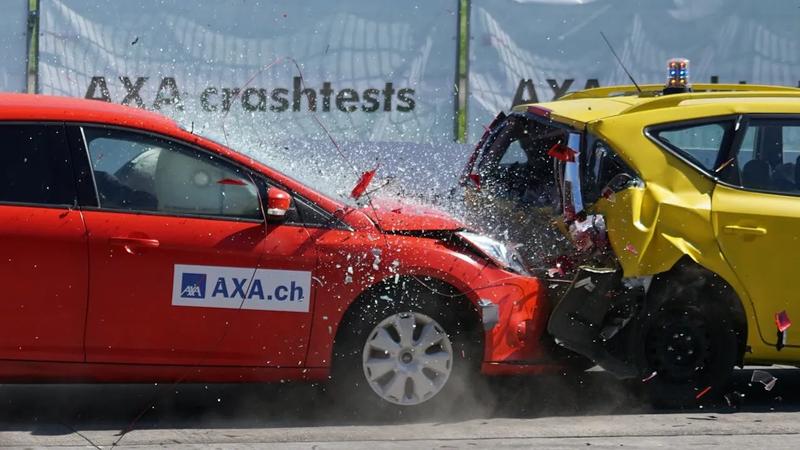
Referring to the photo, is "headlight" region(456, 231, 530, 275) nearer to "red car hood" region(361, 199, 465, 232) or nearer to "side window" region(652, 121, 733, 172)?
"red car hood" region(361, 199, 465, 232)

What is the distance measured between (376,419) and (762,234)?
87.6 inches

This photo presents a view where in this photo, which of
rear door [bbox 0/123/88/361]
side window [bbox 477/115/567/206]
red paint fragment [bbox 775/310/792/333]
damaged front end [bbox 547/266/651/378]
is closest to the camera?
rear door [bbox 0/123/88/361]

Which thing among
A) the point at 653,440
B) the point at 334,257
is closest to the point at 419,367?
the point at 334,257

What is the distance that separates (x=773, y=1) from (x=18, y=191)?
760cm

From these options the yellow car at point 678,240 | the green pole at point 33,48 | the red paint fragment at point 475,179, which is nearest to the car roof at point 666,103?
the yellow car at point 678,240

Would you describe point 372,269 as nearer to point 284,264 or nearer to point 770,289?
point 284,264

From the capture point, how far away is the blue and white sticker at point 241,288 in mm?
6148

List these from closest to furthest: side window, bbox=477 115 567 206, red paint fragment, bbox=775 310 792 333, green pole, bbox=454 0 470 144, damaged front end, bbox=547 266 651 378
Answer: damaged front end, bbox=547 266 651 378 < red paint fragment, bbox=775 310 792 333 < side window, bbox=477 115 567 206 < green pole, bbox=454 0 470 144

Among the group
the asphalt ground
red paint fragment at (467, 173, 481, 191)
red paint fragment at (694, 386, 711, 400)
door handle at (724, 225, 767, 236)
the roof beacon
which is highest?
the roof beacon

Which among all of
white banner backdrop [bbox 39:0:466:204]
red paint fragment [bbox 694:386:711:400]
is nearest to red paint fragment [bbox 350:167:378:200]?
red paint fragment [bbox 694:386:711:400]

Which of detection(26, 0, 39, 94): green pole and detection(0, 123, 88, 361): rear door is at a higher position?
detection(26, 0, 39, 94): green pole

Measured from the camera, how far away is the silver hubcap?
6.36m

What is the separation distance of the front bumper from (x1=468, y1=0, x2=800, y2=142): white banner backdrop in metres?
4.81

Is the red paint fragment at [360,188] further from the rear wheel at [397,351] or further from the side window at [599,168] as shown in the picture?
the side window at [599,168]
